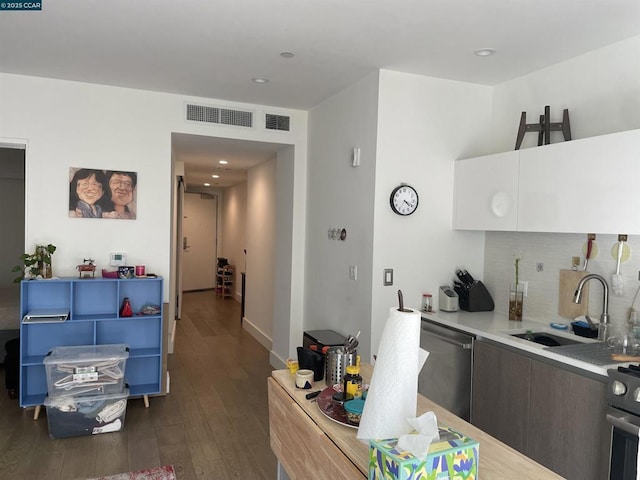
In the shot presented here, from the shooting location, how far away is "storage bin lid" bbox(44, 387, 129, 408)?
3.25 meters

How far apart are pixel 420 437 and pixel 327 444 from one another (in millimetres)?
469

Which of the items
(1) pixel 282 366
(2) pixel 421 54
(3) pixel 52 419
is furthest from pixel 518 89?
(3) pixel 52 419

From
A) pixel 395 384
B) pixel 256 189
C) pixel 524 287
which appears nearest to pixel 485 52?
pixel 524 287

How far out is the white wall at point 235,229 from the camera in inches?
360

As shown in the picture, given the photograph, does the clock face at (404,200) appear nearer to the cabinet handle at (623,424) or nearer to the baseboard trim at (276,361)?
the cabinet handle at (623,424)

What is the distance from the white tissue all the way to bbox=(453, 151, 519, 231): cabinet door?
2.15m

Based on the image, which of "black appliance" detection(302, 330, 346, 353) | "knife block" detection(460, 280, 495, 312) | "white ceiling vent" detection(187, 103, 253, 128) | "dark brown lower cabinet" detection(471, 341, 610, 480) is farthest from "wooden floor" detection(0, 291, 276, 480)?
"white ceiling vent" detection(187, 103, 253, 128)

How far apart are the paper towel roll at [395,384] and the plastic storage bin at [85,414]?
264 centimetres

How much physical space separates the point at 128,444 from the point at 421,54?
3289 mm

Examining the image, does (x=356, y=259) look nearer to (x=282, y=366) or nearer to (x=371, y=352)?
(x=371, y=352)

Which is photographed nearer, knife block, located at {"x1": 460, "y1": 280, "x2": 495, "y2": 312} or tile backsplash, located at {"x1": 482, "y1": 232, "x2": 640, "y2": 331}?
tile backsplash, located at {"x1": 482, "y1": 232, "x2": 640, "y2": 331}

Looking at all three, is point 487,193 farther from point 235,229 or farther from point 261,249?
point 235,229

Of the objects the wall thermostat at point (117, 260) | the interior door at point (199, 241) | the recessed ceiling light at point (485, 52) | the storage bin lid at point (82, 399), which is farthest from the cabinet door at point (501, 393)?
the interior door at point (199, 241)

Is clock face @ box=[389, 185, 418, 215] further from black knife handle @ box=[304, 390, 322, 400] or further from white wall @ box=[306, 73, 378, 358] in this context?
black knife handle @ box=[304, 390, 322, 400]
